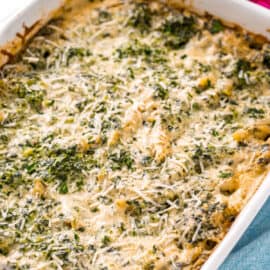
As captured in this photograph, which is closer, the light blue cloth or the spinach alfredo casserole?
the spinach alfredo casserole

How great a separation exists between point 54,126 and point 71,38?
2.46 ft

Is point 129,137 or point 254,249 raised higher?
point 129,137

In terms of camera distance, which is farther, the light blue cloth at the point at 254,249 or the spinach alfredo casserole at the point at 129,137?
the light blue cloth at the point at 254,249

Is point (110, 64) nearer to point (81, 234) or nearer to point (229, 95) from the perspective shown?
point (229, 95)

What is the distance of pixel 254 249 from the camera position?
4.05 meters

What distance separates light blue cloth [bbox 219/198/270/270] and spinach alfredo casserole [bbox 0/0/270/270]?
327 mm

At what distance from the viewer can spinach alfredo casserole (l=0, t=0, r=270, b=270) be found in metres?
3.71

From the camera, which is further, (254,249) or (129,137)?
(129,137)

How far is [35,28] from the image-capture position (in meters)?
4.66

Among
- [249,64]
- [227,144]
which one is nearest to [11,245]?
[227,144]

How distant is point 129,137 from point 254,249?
896mm

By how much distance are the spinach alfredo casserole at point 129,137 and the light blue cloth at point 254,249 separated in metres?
0.33

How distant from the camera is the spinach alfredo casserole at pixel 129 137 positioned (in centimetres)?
371

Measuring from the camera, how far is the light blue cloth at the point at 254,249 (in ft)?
13.0
